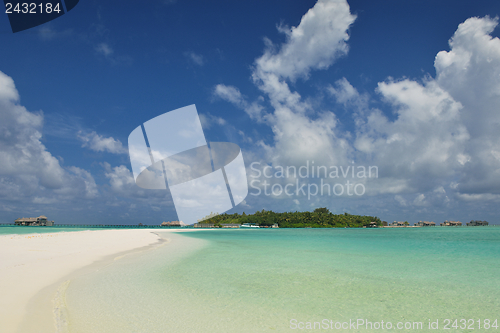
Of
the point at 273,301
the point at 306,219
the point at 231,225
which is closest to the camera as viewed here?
the point at 273,301

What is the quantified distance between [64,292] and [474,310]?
1157 cm

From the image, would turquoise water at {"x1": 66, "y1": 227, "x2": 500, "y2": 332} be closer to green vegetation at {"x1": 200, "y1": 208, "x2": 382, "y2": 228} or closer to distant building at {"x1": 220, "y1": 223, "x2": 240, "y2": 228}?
green vegetation at {"x1": 200, "y1": 208, "x2": 382, "y2": 228}

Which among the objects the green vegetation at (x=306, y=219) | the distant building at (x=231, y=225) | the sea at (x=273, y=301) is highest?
the sea at (x=273, y=301)

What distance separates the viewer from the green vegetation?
140000mm

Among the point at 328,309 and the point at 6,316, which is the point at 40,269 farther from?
the point at 328,309

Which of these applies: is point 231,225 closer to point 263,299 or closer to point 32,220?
point 32,220

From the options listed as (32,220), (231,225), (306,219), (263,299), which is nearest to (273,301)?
(263,299)

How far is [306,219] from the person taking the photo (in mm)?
139750

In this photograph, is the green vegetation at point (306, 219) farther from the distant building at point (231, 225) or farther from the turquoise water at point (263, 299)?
the turquoise water at point (263, 299)

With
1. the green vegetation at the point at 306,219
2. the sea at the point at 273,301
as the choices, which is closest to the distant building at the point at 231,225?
the green vegetation at the point at 306,219

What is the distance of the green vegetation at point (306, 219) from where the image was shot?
140000mm

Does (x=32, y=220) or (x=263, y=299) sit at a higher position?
(x=263, y=299)

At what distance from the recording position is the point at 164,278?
381 inches

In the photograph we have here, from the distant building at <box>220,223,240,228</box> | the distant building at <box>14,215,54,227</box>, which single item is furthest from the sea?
the distant building at <box>14,215,54,227</box>
